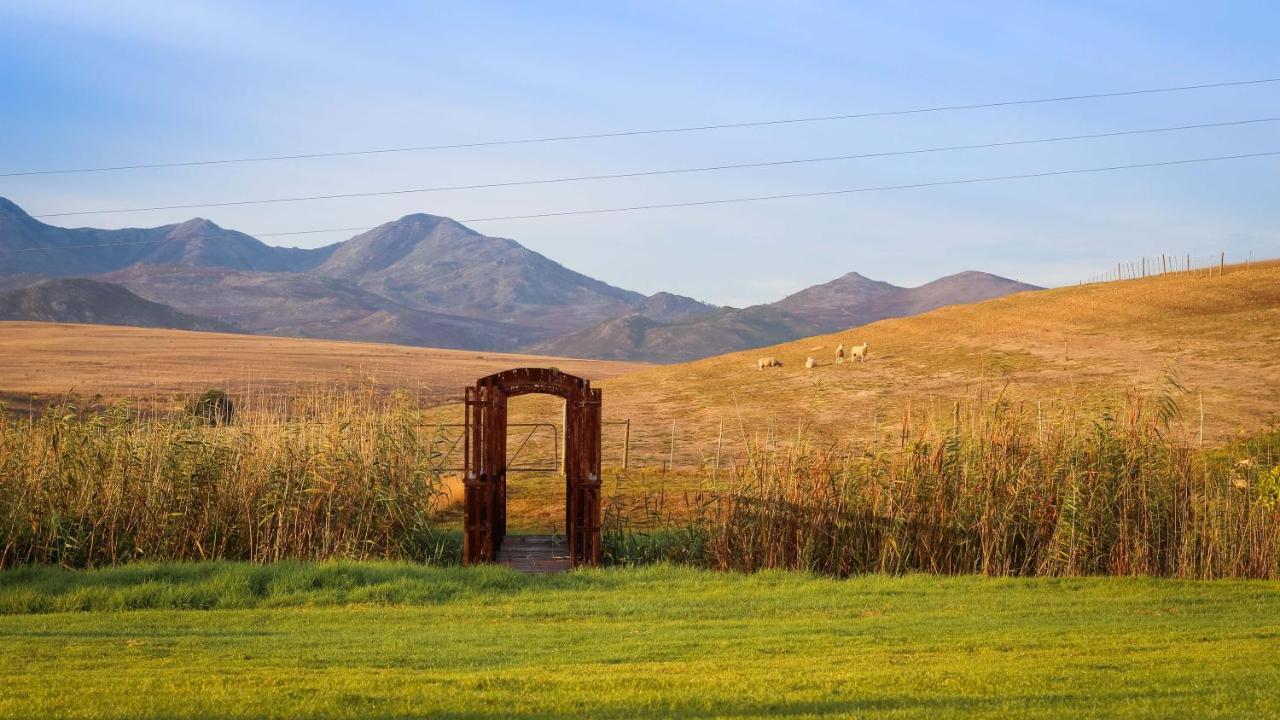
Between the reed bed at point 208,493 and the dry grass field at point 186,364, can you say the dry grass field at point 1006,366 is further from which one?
the reed bed at point 208,493

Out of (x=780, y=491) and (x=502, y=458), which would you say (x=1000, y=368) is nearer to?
(x=780, y=491)

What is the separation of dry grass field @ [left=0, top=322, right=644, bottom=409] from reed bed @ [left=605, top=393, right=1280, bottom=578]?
36.1 meters

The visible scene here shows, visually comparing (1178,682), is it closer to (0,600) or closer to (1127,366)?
(0,600)

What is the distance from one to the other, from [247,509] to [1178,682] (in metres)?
11.7

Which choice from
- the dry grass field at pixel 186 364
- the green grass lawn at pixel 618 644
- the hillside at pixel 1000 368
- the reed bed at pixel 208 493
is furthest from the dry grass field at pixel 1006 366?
the green grass lawn at pixel 618 644

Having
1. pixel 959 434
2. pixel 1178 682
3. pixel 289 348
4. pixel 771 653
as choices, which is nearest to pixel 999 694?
pixel 1178 682

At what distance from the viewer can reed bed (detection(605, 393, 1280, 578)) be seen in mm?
14758

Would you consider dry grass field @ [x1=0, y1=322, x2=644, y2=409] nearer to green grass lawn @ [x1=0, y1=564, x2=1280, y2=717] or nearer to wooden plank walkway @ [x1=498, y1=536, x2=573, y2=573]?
wooden plank walkway @ [x1=498, y1=536, x2=573, y2=573]

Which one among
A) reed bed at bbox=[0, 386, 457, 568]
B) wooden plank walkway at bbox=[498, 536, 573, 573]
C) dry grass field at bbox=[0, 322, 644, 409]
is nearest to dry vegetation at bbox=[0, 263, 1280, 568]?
reed bed at bbox=[0, 386, 457, 568]

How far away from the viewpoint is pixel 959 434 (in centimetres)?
1584

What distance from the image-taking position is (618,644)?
411 inches

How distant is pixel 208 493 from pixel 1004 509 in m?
10.7

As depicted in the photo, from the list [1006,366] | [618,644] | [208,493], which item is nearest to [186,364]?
[1006,366]

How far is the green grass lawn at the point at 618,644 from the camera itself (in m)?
7.59
